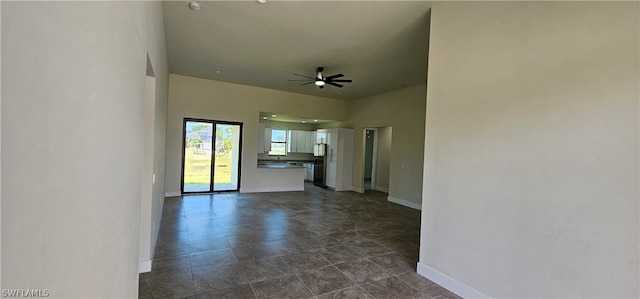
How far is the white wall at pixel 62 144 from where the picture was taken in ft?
2.16

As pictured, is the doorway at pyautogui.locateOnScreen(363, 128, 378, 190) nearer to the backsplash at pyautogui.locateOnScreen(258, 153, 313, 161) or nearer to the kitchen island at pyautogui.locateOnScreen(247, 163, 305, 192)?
the backsplash at pyautogui.locateOnScreen(258, 153, 313, 161)

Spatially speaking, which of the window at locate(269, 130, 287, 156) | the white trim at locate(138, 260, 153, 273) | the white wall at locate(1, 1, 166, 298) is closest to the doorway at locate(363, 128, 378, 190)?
the window at locate(269, 130, 287, 156)

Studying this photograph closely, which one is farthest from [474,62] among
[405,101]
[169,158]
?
[169,158]

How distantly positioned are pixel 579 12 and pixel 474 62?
0.78 meters

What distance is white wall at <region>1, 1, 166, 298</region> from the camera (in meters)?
0.66

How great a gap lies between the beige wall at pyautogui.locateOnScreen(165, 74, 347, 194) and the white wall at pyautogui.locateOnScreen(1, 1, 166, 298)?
634 centimetres

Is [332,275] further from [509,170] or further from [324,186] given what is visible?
[324,186]

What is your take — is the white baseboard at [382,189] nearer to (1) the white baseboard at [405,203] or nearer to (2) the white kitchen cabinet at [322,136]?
(1) the white baseboard at [405,203]

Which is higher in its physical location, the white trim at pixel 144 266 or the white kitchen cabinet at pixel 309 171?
the white kitchen cabinet at pixel 309 171

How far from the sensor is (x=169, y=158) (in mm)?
7000

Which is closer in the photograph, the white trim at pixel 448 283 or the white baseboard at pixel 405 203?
the white trim at pixel 448 283

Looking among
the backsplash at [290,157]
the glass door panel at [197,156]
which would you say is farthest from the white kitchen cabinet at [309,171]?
the glass door panel at [197,156]

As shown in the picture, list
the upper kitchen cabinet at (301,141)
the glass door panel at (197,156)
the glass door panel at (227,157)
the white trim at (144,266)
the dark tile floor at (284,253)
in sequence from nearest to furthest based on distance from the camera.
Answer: the dark tile floor at (284,253) → the white trim at (144,266) → the glass door panel at (197,156) → the glass door panel at (227,157) → the upper kitchen cabinet at (301,141)

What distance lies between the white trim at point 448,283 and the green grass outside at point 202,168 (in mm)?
6159
